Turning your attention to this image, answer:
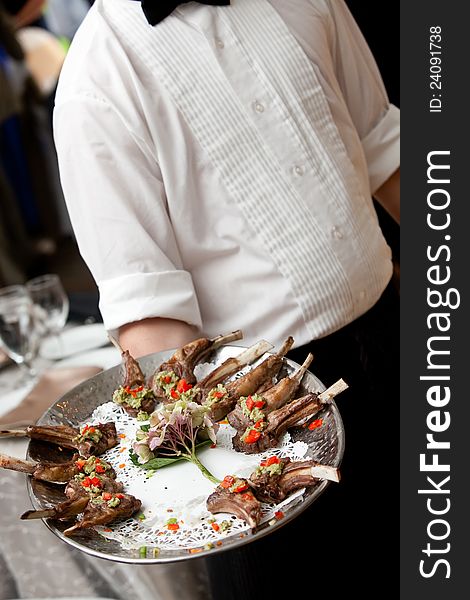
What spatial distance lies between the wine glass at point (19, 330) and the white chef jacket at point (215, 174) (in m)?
0.54

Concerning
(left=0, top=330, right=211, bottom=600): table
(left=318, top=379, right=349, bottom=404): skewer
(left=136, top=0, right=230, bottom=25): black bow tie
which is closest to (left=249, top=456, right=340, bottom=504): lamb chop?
(left=318, top=379, right=349, bottom=404): skewer

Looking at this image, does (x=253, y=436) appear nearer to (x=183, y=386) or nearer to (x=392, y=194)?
(x=183, y=386)

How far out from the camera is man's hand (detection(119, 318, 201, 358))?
4.27 feet

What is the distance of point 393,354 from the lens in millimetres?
1620

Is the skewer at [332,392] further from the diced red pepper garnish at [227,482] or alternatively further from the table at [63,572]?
the table at [63,572]

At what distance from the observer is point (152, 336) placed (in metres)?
1.31

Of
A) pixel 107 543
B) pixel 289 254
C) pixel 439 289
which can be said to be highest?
pixel 289 254

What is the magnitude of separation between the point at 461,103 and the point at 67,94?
783 millimetres

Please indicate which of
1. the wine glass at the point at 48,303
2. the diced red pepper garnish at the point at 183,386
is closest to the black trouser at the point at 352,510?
the diced red pepper garnish at the point at 183,386

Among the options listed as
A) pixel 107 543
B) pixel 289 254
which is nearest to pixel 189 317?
pixel 289 254

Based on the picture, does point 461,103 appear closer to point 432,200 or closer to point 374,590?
point 432,200

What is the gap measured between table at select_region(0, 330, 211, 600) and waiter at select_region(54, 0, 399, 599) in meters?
0.08

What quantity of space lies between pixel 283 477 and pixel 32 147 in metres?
4.89

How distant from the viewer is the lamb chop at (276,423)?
104 cm
